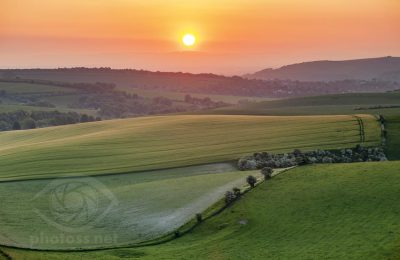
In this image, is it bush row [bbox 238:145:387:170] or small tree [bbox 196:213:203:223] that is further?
bush row [bbox 238:145:387:170]

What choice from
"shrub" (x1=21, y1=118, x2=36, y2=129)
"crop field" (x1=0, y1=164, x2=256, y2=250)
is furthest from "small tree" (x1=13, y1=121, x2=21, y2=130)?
"crop field" (x1=0, y1=164, x2=256, y2=250)

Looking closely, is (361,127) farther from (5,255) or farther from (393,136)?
(5,255)

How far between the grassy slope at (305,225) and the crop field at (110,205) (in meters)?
4.28

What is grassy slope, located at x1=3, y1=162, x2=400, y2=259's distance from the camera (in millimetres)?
40750

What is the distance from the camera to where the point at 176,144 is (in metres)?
92.4

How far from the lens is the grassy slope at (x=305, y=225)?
40.8 meters

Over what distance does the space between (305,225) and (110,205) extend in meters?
23.5

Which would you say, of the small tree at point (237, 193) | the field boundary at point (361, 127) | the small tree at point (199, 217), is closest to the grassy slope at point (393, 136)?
the field boundary at point (361, 127)

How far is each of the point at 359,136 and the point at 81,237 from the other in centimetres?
4930

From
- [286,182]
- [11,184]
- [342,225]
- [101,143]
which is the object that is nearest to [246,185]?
[286,182]

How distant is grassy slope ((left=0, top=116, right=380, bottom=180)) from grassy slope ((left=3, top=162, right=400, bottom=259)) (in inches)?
891

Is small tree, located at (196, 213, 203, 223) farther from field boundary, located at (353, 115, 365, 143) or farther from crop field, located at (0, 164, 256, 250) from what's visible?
field boundary, located at (353, 115, 365, 143)

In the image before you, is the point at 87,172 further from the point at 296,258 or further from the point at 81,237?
the point at 296,258

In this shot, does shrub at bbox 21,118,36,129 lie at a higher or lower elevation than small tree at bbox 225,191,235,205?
higher
